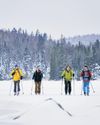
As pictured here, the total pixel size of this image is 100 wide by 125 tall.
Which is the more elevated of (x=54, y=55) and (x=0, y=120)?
(x=54, y=55)

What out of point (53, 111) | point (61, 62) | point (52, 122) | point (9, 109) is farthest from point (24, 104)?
point (61, 62)

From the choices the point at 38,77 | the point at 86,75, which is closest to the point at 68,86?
the point at 86,75

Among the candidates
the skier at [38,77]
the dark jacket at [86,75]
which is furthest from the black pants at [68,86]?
the skier at [38,77]

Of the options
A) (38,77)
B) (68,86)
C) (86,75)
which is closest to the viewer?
(86,75)

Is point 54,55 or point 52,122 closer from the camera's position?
point 52,122

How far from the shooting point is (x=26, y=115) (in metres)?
13.6

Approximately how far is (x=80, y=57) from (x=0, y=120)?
150 m

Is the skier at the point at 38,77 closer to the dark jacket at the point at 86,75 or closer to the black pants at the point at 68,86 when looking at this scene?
the black pants at the point at 68,86

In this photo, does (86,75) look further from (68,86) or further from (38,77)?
(38,77)

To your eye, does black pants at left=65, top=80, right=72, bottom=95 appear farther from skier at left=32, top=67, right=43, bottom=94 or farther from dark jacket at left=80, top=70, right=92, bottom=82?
skier at left=32, top=67, right=43, bottom=94

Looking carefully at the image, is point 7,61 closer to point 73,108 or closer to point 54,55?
point 54,55

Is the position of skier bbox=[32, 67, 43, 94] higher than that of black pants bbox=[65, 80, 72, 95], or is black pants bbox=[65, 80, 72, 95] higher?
skier bbox=[32, 67, 43, 94]

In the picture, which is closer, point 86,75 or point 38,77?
point 86,75

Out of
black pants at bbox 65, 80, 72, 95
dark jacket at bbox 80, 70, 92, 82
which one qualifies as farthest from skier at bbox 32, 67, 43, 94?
dark jacket at bbox 80, 70, 92, 82
